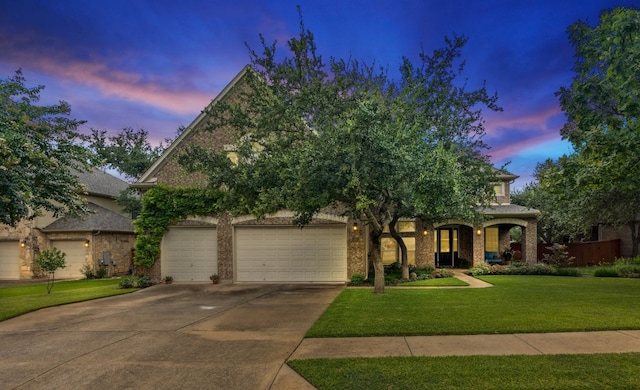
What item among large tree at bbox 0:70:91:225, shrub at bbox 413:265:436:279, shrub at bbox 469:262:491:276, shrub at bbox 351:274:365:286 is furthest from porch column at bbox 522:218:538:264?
large tree at bbox 0:70:91:225

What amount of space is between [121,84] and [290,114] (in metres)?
10.2

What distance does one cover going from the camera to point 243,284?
15.5m

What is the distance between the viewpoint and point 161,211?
16.1m

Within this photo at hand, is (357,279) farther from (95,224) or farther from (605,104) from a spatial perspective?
(95,224)

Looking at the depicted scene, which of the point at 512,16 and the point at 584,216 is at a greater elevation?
the point at 512,16

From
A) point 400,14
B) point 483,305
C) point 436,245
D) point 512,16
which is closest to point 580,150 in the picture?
point 483,305

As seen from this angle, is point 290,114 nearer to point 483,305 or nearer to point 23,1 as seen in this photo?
point 483,305

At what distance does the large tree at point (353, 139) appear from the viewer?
7.77 m

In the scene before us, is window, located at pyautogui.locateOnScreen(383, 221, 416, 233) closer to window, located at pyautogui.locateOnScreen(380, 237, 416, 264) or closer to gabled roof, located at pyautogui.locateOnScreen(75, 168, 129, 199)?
window, located at pyautogui.locateOnScreen(380, 237, 416, 264)

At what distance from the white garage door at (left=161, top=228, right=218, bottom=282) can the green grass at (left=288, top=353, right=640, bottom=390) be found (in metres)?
11.9

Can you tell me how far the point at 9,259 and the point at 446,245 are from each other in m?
26.3

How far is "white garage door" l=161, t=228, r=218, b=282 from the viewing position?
53.1 feet

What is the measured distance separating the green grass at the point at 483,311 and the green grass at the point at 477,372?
1.49 m

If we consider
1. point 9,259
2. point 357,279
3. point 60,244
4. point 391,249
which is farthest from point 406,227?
point 9,259
